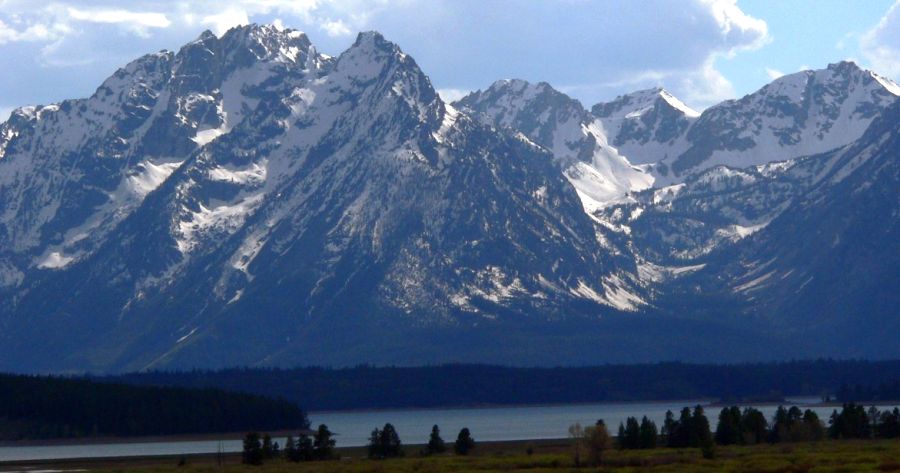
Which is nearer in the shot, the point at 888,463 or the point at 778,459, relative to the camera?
the point at 888,463

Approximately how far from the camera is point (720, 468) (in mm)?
Answer: 185500

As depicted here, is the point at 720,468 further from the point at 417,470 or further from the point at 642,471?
the point at 417,470

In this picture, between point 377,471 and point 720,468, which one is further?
point 377,471

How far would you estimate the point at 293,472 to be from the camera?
199 m

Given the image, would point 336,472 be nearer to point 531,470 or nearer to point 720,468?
point 531,470

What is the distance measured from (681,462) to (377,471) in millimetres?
28487

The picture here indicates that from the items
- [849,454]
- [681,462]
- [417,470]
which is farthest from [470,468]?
[849,454]

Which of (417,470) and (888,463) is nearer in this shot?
(888,463)

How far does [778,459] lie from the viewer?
633ft

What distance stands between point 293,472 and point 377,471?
8199 mm

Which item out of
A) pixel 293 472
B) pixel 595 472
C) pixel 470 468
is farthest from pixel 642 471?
pixel 293 472

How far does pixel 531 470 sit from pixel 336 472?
18.2 m

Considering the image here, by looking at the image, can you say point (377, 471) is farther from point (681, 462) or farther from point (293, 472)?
point (681, 462)

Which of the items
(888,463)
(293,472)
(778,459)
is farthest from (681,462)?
(293,472)
